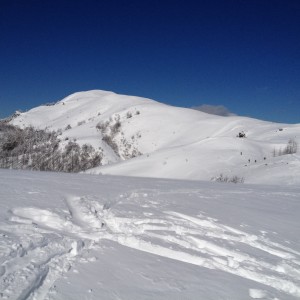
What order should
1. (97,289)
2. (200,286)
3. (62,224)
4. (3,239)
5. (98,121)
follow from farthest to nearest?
1. (98,121)
2. (62,224)
3. (3,239)
4. (200,286)
5. (97,289)

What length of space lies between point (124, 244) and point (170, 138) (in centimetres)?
3218

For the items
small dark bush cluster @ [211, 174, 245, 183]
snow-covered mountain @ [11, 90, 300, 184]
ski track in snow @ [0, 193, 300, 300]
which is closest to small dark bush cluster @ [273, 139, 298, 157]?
snow-covered mountain @ [11, 90, 300, 184]

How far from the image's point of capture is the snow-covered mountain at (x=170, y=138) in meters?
18.8

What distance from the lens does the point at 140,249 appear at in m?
3.96

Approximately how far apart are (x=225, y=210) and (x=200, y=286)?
344 centimetres

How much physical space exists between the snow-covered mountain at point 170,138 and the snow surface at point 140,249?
10.0 m

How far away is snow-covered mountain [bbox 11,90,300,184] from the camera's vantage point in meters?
18.8

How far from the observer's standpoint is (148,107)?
45188 millimetres

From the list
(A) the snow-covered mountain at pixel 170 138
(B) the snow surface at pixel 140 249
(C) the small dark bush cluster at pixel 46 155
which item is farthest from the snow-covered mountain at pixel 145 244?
(C) the small dark bush cluster at pixel 46 155

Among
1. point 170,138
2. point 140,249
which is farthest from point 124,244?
point 170,138

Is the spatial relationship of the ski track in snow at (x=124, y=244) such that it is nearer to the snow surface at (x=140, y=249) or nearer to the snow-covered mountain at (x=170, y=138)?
the snow surface at (x=140, y=249)

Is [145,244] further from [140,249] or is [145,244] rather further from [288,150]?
[288,150]

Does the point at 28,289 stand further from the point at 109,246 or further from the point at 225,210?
the point at 225,210

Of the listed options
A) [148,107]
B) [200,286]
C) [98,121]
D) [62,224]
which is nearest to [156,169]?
[62,224]
